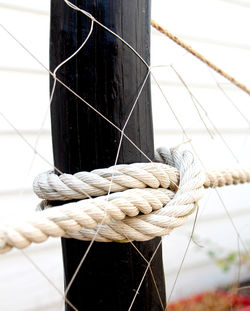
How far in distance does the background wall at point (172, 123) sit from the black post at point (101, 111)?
23.9 inches

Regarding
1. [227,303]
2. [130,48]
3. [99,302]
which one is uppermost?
[130,48]

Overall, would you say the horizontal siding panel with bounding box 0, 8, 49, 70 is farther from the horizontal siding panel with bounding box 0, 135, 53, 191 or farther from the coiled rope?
the coiled rope

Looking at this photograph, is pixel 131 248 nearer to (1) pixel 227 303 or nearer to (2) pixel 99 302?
(2) pixel 99 302

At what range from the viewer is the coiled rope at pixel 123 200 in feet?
1.44

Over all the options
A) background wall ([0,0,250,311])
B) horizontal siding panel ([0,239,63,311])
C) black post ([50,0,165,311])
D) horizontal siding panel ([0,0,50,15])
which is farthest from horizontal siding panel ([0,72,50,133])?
black post ([50,0,165,311])

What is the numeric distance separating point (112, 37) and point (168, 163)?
0.71 ft

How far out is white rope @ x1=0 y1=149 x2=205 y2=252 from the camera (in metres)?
0.42

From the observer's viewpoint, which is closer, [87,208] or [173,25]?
[87,208]

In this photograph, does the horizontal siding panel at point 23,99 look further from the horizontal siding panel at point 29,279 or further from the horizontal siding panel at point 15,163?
the horizontal siding panel at point 29,279

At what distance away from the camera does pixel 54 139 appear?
1.84 feet

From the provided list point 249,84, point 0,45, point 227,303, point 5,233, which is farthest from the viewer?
point 249,84

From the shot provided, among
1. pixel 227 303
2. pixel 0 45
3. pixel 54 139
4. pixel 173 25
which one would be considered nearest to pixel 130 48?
pixel 54 139

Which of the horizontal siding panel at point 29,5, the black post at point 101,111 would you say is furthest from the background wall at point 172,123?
the black post at point 101,111

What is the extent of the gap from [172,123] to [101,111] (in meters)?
1.22
